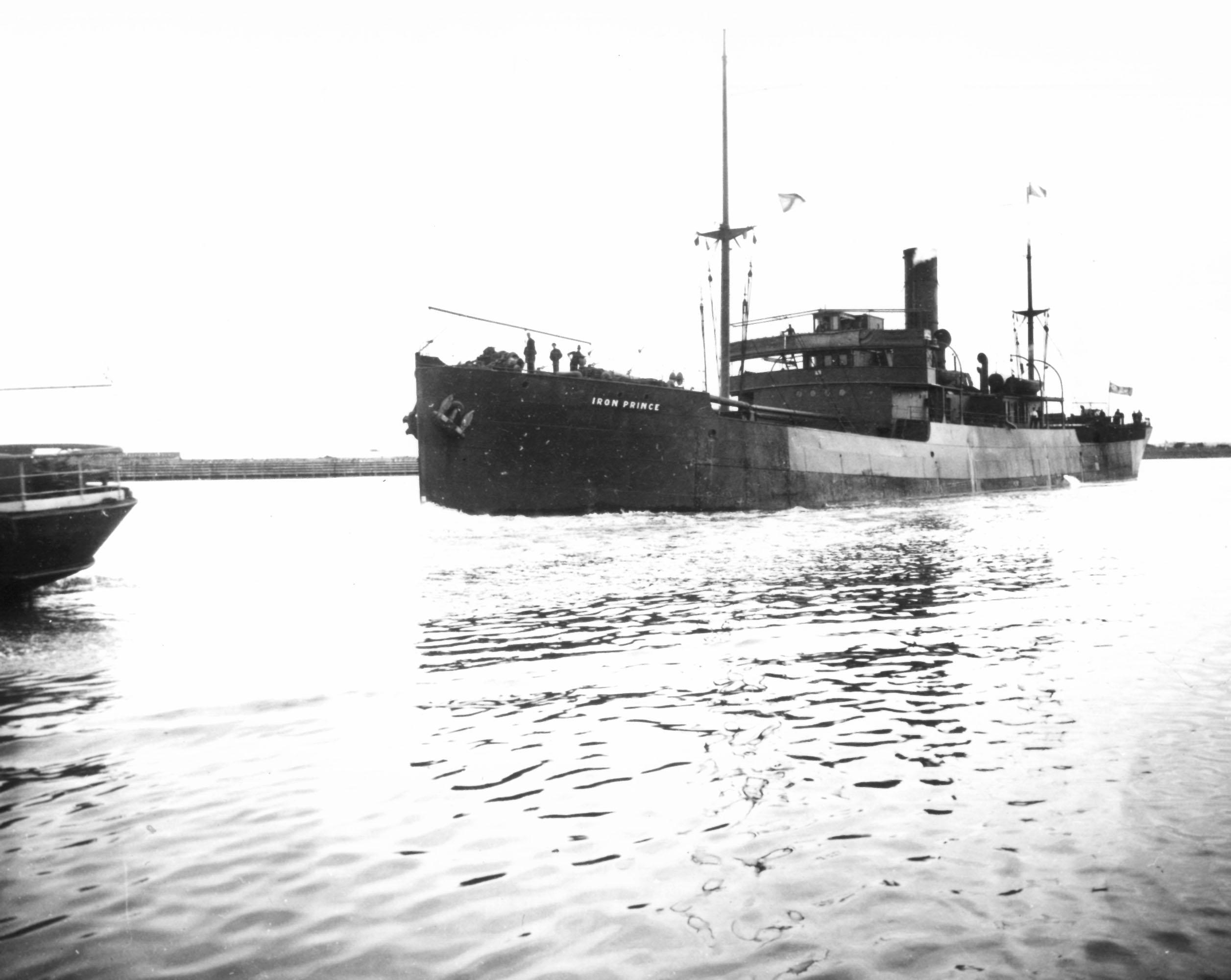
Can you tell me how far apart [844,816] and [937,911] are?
0.95 meters

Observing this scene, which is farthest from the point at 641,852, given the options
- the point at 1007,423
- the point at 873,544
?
the point at 1007,423

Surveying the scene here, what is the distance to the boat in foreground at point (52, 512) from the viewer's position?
12367 mm

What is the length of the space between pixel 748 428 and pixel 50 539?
19.6m

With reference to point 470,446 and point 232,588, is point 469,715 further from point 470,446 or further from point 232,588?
point 470,446

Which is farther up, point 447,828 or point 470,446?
point 470,446

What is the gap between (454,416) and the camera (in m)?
23.8

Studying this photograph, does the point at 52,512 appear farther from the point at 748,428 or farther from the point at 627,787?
the point at 748,428

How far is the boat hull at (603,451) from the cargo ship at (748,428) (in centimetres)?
4

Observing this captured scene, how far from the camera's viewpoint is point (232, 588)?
546 inches

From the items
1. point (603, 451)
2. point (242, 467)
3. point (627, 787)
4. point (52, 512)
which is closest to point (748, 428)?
point (603, 451)

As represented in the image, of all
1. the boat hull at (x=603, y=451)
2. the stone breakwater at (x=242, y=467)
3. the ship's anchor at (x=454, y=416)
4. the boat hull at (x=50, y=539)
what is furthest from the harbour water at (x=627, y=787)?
the stone breakwater at (x=242, y=467)

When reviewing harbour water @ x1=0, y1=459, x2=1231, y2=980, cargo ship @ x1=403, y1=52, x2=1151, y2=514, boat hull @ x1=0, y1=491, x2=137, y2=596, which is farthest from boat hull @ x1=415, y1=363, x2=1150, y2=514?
harbour water @ x1=0, y1=459, x2=1231, y2=980

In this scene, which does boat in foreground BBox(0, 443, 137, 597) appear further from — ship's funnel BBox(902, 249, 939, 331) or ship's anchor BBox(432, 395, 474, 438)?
ship's funnel BBox(902, 249, 939, 331)

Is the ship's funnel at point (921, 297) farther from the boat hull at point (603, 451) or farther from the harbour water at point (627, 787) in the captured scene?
the harbour water at point (627, 787)
